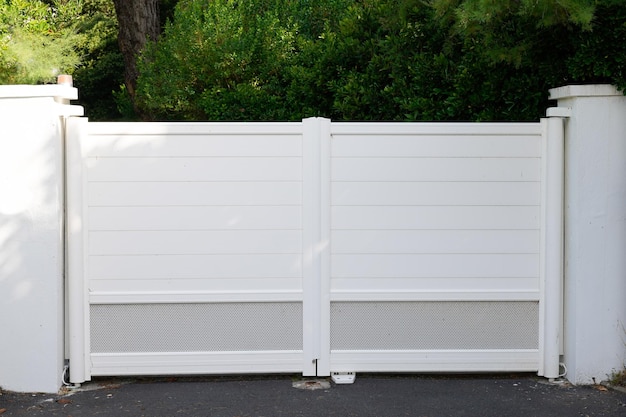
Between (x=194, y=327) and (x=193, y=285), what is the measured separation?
30 cm

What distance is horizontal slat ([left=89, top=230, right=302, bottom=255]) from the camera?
5688 mm

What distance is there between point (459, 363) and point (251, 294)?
1575mm

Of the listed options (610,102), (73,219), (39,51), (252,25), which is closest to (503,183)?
(610,102)

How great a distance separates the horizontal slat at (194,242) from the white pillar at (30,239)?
0.34 metres

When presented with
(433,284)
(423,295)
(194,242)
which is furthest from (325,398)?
(194,242)

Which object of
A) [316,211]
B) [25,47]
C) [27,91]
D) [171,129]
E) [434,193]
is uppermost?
[25,47]

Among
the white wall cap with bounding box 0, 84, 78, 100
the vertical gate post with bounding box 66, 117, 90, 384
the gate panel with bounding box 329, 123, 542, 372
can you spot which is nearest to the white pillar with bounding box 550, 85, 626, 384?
the gate panel with bounding box 329, 123, 542, 372

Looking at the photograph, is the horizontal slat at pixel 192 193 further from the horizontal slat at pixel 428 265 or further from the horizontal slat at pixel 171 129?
the horizontal slat at pixel 428 265

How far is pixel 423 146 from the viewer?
18.9ft

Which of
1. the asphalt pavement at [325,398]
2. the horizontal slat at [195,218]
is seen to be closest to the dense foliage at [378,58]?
the horizontal slat at [195,218]

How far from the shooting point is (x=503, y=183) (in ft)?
19.0

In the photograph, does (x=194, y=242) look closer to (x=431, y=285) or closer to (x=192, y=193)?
(x=192, y=193)

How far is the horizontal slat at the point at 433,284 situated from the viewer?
579 cm

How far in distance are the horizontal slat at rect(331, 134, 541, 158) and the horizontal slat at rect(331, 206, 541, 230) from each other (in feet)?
1.23
